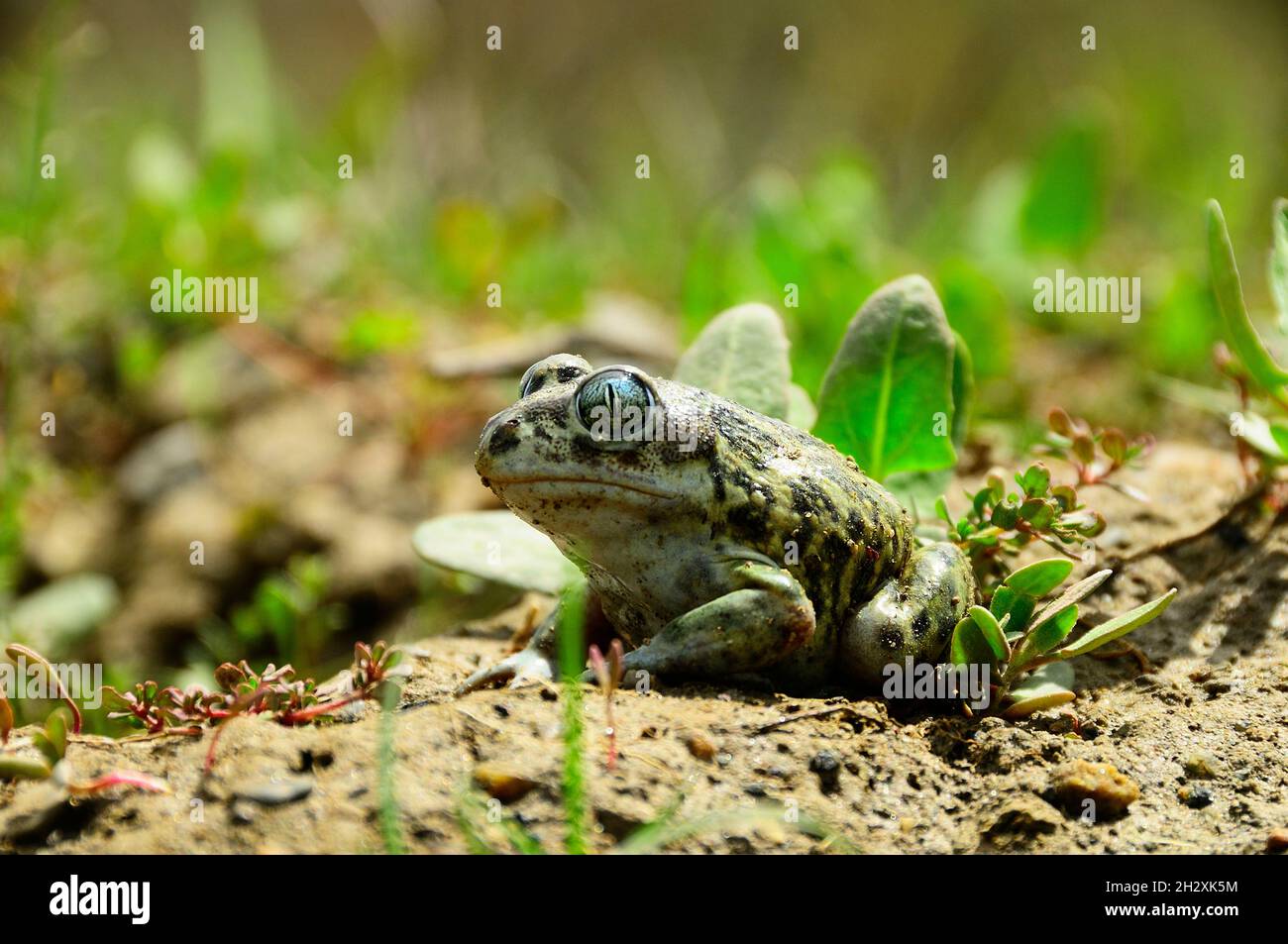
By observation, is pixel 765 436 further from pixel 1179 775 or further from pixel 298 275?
pixel 298 275

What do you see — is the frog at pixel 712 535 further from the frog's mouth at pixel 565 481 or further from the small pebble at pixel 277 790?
the small pebble at pixel 277 790

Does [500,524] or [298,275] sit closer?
[500,524]

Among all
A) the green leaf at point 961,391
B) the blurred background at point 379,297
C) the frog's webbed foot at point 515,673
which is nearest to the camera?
the frog's webbed foot at point 515,673

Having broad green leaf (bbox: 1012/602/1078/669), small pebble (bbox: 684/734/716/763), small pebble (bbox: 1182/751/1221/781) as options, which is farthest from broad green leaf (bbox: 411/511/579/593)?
small pebble (bbox: 1182/751/1221/781)

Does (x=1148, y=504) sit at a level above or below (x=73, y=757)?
above

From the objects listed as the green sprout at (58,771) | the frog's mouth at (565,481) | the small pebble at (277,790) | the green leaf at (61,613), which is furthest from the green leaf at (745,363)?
the green leaf at (61,613)

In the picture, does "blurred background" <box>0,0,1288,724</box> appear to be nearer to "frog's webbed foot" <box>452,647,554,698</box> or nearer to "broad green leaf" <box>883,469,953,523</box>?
"broad green leaf" <box>883,469,953,523</box>
